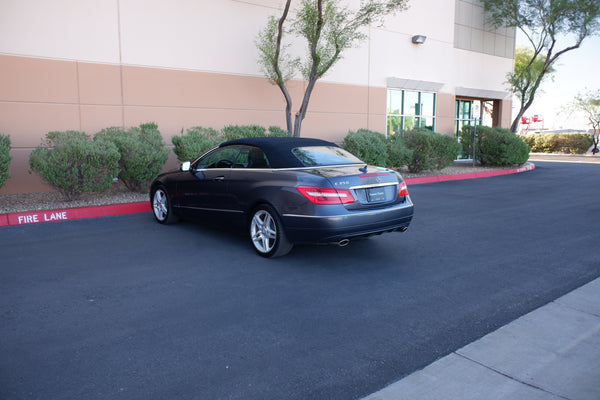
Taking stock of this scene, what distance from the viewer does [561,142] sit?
36031mm

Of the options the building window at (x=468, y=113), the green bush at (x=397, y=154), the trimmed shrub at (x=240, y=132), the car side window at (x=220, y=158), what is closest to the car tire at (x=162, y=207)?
the car side window at (x=220, y=158)

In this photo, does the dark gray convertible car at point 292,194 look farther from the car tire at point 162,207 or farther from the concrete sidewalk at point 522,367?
the concrete sidewalk at point 522,367

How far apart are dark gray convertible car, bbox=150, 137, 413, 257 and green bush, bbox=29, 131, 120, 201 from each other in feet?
10.3

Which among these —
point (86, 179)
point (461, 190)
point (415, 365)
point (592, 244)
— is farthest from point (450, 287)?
point (461, 190)

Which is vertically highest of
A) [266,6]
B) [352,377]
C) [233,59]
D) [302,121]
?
[266,6]

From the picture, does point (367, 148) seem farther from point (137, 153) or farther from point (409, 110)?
point (409, 110)

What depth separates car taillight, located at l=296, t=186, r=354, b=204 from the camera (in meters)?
5.49

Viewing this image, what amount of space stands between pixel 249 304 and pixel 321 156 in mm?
2656

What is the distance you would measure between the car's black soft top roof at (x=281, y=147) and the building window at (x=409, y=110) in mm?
13016

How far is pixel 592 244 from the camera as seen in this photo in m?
6.79

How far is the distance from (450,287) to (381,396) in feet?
7.65

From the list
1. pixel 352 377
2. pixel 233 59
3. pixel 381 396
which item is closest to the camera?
pixel 381 396

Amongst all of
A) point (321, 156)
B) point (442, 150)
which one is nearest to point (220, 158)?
point (321, 156)

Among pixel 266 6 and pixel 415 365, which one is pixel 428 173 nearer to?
pixel 266 6
